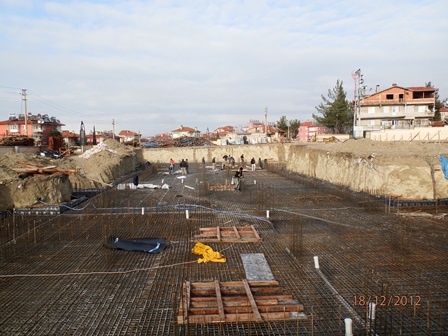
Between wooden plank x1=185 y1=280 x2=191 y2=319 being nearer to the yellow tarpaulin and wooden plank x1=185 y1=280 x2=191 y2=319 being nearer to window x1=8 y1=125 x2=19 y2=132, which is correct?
the yellow tarpaulin

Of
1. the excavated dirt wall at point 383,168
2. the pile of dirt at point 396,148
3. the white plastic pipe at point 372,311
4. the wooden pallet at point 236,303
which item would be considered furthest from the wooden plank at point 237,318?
the pile of dirt at point 396,148

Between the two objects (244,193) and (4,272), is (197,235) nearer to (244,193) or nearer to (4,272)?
(4,272)

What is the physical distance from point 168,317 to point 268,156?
1290 inches

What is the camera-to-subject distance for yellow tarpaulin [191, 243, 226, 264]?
780 cm

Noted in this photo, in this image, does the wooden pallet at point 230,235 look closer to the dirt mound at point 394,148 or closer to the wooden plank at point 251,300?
the wooden plank at point 251,300

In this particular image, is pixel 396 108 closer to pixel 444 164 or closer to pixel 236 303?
pixel 444 164

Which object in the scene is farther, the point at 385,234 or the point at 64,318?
the point at 385,234

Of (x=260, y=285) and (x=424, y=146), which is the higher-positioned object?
(x=424, y=146)

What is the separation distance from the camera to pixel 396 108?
3638cm

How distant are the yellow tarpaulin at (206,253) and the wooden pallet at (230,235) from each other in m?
0.74

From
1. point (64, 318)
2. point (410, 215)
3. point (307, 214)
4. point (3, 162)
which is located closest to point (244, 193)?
point (307, 214)

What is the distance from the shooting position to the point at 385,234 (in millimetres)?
9758

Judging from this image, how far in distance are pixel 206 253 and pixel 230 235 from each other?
68.4 inches

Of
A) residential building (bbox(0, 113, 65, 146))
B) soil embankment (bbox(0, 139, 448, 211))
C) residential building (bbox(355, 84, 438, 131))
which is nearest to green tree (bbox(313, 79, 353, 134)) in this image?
residential building (bbox(355, 84, 438, 131))
